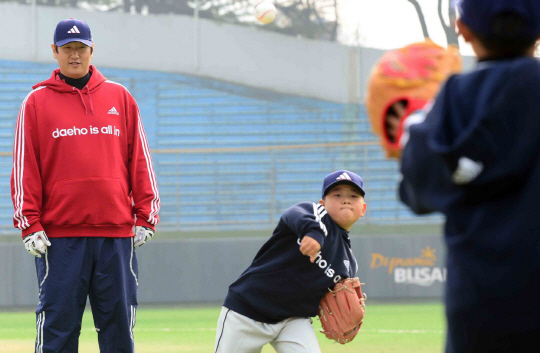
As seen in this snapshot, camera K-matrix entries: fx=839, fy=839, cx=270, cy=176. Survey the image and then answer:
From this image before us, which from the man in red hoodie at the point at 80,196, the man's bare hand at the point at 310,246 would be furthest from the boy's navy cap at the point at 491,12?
the man in red hoodie at the point at 80,196

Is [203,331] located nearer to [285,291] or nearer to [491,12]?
[285,291]

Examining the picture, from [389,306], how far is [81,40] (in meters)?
8.28

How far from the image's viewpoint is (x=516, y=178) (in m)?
1.96

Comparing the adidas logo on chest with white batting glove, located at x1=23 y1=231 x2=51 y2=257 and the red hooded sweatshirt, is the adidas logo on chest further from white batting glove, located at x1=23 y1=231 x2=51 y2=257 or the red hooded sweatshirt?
white batting glove, located at x1=23 y1=231 x2=51 y2=257

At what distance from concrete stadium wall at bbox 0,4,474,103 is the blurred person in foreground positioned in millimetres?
18327

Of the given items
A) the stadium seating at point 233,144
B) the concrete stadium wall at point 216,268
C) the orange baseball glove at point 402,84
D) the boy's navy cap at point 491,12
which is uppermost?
the boy's navy cap at point 491,12

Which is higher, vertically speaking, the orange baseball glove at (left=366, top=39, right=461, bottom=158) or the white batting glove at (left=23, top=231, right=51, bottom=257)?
the orange baseball glove at (left=366, top=39, right=461, bottom=158)

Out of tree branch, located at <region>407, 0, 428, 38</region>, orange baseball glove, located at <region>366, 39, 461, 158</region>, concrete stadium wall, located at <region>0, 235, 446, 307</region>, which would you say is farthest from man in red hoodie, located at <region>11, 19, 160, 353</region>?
tree branch, located at <region>407, 0, 428, 38</region>

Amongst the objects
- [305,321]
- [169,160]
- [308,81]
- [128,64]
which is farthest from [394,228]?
[305,321]

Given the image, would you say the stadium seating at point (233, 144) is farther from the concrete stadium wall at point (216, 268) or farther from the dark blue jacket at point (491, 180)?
the dark blue jacket at point (491, 180)

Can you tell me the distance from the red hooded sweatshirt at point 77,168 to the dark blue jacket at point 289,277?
71 cm

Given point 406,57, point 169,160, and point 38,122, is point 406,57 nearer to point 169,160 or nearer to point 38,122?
point 38,122

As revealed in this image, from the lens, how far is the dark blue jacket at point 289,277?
4609mm

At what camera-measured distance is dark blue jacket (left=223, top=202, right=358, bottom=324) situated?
4.61 meters
